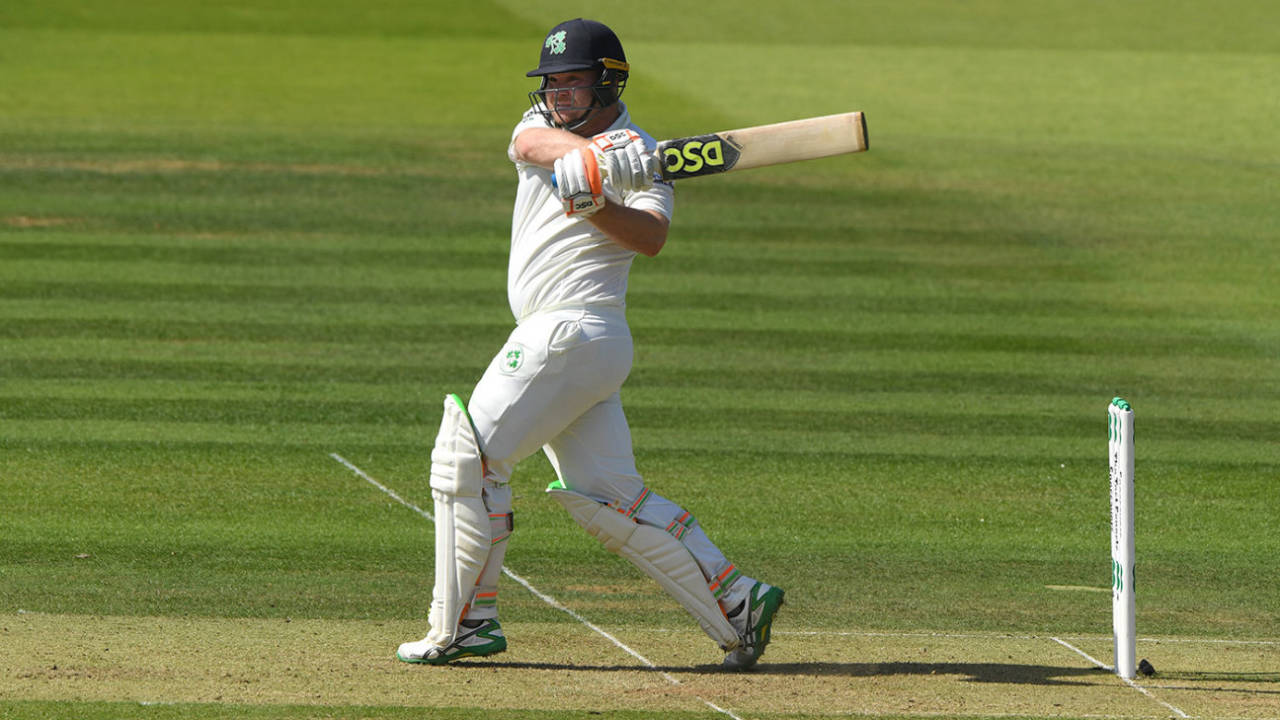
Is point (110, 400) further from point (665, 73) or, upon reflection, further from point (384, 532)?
point (665, 73)

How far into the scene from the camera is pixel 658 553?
6031mm

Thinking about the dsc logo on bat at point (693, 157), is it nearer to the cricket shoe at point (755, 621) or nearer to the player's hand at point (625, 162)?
the player's hand at point (625, 162)

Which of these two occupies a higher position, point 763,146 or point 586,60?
point 586,60

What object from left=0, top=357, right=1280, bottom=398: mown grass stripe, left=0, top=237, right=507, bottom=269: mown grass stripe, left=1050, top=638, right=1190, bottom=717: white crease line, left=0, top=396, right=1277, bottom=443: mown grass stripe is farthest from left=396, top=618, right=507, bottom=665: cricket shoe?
left=0, top=237, right=507, bottom=269: mown grass stripe

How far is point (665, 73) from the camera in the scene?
2619cm

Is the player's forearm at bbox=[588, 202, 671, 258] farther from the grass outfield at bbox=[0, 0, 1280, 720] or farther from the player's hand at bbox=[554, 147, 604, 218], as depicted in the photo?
the grass outfield at bbox=[0, 0, 1280, 720]

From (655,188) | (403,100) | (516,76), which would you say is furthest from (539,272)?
(516,76)

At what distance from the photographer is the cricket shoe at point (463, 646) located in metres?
6.00

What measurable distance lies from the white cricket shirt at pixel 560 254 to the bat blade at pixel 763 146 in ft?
0.46

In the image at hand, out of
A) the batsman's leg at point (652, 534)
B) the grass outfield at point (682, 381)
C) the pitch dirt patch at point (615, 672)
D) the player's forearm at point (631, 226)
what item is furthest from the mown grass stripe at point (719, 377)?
the player's forearm at point (631, 226)

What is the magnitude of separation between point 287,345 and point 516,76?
13.5 meters

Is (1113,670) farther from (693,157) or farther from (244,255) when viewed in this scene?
(244,255)

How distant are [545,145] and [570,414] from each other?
0.94m

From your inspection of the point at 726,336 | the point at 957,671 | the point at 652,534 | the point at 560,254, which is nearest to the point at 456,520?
the point at 652,534
